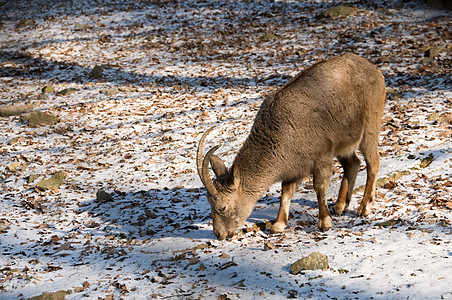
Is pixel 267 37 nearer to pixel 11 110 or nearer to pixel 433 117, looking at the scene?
pixel 433 117

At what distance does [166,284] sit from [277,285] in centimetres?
152

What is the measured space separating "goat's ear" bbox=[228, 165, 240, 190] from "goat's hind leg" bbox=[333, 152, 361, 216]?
219 centimetres

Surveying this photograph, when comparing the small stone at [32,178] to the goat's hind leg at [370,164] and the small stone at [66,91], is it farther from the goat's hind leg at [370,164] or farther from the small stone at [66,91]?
the goat's hind leg at [370,164]

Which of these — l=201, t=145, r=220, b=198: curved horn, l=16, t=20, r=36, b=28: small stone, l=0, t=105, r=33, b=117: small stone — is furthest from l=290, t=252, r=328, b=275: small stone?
l=16, t=20, r=36, b=28: small stone

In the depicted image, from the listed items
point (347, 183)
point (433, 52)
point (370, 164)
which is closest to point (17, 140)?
point (347, 183)

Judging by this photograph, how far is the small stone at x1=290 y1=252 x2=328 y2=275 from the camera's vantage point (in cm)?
593

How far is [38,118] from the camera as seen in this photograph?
14219 mm

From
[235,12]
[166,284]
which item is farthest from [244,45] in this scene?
[166,284]

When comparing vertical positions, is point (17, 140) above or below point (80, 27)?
below

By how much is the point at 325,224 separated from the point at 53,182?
21.5ft

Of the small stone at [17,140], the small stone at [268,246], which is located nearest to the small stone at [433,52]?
the small stone at [268,246]

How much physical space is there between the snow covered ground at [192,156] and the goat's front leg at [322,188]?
6.6 inches

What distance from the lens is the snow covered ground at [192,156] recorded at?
6125mm

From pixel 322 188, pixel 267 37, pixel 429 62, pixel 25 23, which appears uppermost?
pixel 25 23
